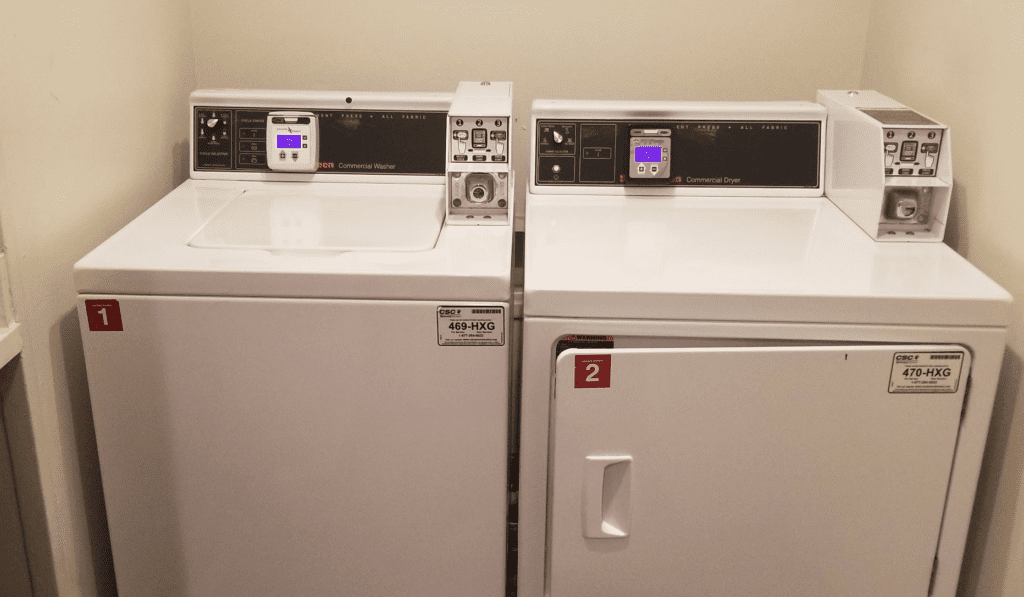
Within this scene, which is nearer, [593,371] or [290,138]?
[593,371]

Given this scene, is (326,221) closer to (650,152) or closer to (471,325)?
(471,325)

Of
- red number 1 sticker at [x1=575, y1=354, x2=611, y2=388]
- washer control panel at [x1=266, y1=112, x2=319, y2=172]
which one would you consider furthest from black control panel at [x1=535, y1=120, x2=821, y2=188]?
red number 1 sticker at [x1=575, y1=354, x2=611, y2=388]

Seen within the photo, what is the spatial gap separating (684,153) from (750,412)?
0.67 m

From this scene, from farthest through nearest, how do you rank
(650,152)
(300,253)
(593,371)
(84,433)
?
(650,152) → (84,433) → (300,253) → (593,371)

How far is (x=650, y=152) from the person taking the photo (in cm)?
177

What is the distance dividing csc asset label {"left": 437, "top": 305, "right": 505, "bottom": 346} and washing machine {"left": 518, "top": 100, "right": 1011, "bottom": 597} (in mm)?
59

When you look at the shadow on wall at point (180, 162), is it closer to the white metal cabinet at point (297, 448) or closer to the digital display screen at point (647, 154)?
the white metal cabinet at point (297, 448)

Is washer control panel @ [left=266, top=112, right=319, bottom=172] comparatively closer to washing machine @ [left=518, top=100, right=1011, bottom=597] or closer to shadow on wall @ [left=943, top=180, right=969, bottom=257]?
washing machine @ [left=518, top=100, right=1011, bottom=597]

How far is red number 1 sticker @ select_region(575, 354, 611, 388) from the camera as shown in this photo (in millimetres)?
1305

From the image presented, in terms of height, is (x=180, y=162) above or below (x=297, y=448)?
above

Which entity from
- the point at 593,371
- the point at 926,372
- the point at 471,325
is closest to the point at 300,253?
the point at 471,325

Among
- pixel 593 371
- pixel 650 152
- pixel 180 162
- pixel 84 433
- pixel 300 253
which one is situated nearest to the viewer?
pixel 593 371

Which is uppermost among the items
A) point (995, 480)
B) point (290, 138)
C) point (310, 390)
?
point (290, 138)

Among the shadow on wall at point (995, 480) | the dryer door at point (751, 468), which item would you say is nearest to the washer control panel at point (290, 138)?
the dryer door at point (751, 468)
